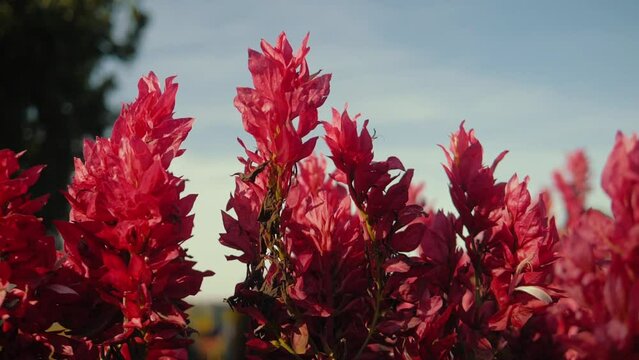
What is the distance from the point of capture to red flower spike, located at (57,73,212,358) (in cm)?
154

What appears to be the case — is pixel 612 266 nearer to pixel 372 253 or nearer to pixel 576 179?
pixel 372 253

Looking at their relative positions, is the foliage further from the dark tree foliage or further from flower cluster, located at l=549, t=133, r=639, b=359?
the dark tree foliage

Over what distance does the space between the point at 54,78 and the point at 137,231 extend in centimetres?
1573

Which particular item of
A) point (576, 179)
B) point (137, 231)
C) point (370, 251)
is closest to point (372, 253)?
point (370, 251)

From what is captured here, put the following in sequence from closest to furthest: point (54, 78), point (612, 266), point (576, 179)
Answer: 1. point (612, 266)
2. point (576, 179)
3. point (54, 78)

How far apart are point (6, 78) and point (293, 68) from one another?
15.7m

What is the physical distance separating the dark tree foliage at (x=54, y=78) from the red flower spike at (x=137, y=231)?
14309 mm

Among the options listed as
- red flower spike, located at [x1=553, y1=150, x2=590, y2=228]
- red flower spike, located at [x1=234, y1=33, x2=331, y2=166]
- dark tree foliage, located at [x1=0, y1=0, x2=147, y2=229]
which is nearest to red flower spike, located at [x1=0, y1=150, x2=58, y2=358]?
red flower spike, located at [x1=234, y1=33, x2=331, y2=166]

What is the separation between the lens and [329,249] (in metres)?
1.70

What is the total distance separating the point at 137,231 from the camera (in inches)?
61.2

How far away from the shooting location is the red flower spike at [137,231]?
1538mm

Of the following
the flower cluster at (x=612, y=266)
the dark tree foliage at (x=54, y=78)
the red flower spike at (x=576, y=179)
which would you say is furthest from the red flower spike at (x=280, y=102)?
the dark tree foliage at (x=54, y=78)

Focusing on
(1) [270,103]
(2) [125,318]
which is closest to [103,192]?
(2) [125,318]

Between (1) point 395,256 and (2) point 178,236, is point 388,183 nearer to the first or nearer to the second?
(1) point 395,256
